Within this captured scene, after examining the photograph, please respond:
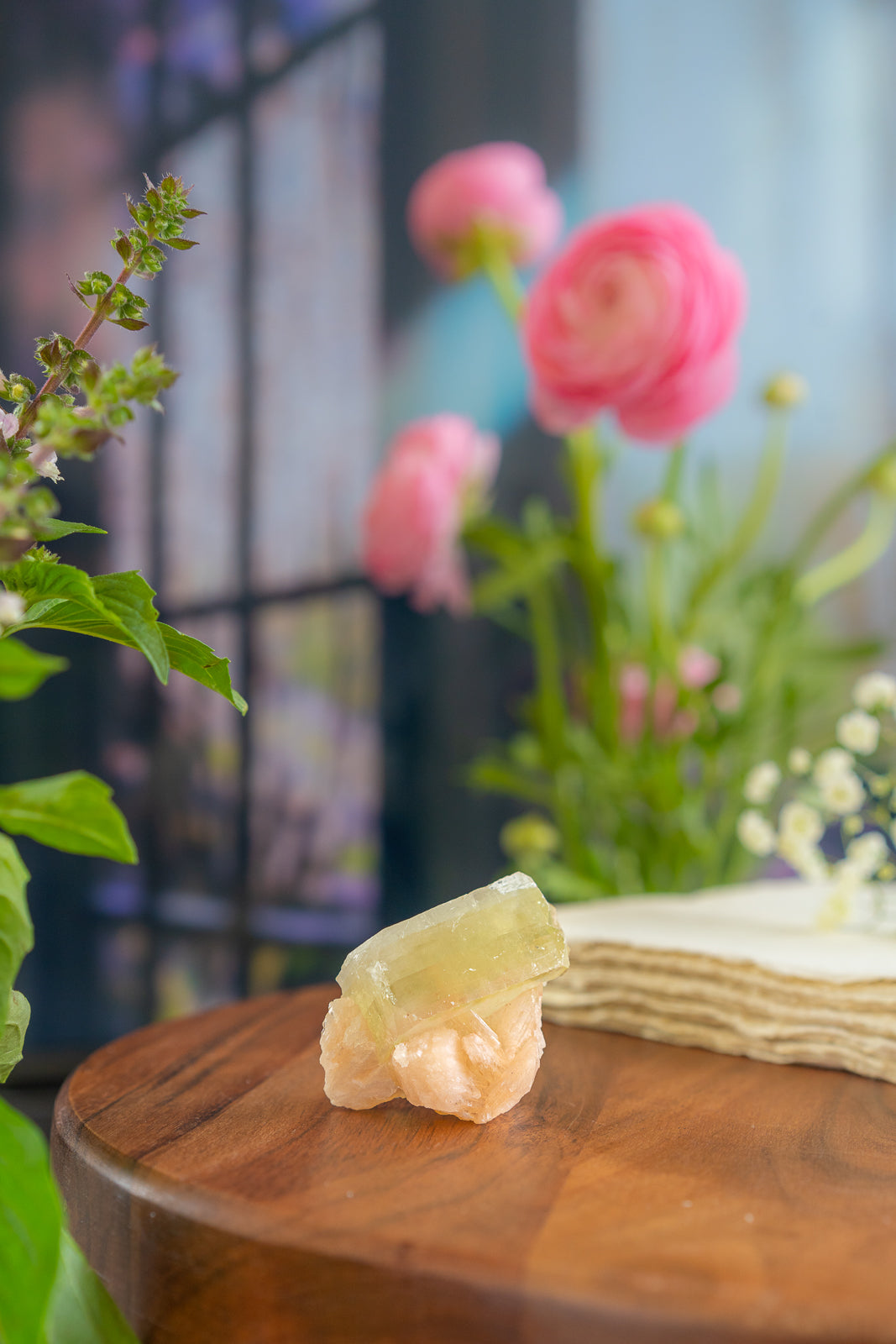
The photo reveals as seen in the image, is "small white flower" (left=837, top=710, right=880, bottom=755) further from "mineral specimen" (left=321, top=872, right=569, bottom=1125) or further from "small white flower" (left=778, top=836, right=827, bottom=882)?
"mineral specimen" (left=321, top=872, right=569, bottom=1125)

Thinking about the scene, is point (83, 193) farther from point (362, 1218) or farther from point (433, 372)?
point (362, 1218)

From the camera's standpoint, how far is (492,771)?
1.05 meters

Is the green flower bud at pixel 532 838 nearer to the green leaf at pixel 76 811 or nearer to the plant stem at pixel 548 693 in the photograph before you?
the plant stem at pixel 548 693

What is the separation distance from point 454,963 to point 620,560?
2.33 ft

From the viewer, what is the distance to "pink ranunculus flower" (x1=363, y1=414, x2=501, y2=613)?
1037 millimetres

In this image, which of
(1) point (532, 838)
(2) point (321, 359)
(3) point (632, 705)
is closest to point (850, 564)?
(3) point (632, 705)

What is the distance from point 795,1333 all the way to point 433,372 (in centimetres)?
114

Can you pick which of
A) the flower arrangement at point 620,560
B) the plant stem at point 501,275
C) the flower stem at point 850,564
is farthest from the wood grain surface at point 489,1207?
the plant stem at point 501,275

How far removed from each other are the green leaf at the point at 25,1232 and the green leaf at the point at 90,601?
0.46 ft

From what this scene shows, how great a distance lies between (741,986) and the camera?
55 cm

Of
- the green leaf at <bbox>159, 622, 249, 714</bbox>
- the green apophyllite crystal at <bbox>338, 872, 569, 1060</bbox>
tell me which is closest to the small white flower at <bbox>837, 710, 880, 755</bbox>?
the green apophyllite crystal at <bbox>338, 872, 569, 1060</bbox>

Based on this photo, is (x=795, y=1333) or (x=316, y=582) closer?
(x=795, y=1333)

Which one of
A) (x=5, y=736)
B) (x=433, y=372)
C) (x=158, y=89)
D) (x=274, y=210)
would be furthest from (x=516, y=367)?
(x=5, y=736)

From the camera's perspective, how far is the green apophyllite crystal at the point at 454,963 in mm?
417
